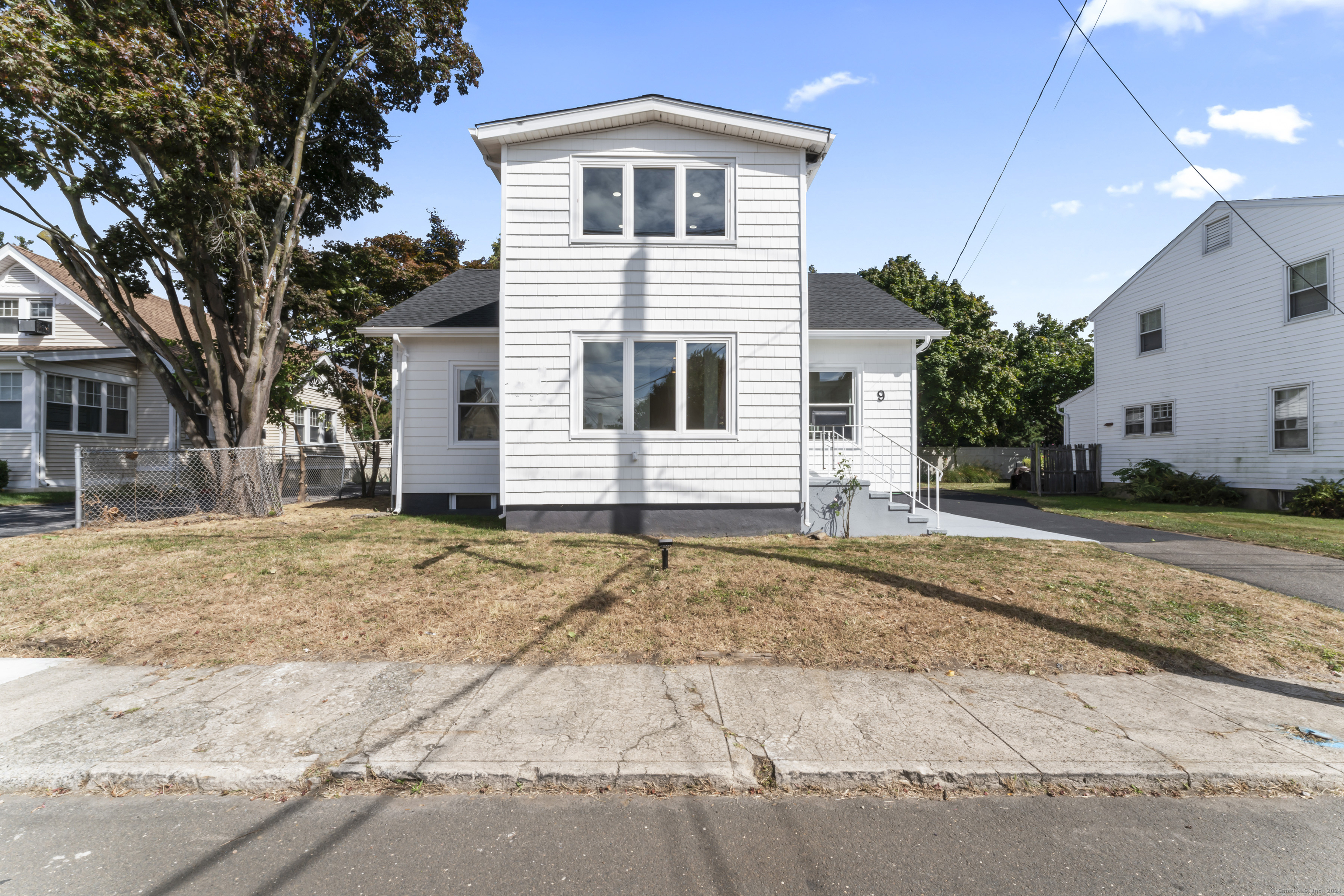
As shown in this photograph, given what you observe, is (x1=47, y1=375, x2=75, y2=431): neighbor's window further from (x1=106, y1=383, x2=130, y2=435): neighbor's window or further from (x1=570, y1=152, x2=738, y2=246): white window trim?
(x1=570, y1=152, x2=738, y2=246): white window trim

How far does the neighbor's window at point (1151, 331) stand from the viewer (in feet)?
66.6

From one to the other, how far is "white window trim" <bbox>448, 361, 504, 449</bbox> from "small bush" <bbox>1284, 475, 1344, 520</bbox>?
1850cm

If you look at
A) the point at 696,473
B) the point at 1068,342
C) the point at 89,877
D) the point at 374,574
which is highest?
the point at 1068,342

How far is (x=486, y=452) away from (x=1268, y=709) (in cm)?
1158

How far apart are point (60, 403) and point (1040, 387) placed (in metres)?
42.9

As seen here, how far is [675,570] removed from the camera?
743cm

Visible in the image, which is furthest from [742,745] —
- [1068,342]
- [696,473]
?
[1068,342]

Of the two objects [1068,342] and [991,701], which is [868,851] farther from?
[1068,342]

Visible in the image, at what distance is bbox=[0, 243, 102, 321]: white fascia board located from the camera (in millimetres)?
20594

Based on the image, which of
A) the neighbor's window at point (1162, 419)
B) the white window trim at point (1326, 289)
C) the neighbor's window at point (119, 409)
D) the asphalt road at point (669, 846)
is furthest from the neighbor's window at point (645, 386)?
the neighbor's window at point (119, 409)

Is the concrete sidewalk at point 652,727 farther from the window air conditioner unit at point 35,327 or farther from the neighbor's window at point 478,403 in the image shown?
the window air conditioner unit at point 35,327

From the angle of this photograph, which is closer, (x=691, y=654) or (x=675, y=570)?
(x=691, y=654)

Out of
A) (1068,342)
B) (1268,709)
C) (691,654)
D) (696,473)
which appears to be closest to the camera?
(1268,709)

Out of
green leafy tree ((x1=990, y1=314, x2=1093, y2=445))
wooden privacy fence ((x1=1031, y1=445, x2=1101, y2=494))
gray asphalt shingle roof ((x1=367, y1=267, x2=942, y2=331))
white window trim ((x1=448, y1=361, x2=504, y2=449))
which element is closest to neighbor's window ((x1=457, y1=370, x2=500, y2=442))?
white window trim ((x1=448, y1=361, x2=504, y2=449))
